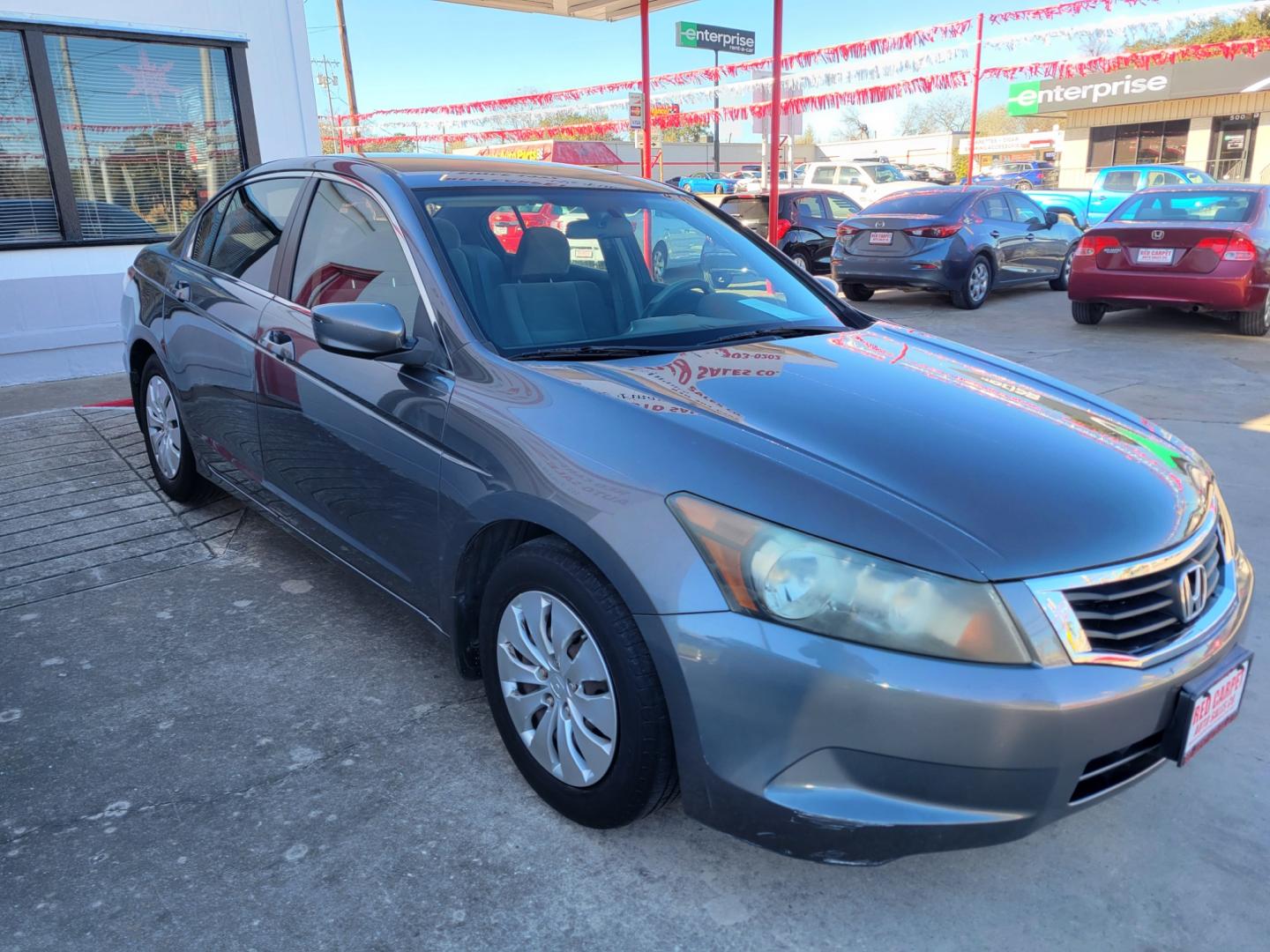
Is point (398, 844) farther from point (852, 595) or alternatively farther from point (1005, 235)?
point (1005, 235)

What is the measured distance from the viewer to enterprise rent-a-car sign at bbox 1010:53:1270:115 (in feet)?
92.6

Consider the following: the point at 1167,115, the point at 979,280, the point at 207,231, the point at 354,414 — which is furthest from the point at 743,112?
the point at 354,414

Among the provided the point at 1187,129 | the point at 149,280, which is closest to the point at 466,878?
the point at 149,280

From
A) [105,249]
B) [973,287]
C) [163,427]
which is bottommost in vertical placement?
[973,287]

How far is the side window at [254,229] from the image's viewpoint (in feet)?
11.6

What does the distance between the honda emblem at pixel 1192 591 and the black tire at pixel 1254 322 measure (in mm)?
8221

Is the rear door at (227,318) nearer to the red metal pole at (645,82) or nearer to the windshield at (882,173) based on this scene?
the red metal pole at (645,82)

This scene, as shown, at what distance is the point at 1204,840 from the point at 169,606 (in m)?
3.39

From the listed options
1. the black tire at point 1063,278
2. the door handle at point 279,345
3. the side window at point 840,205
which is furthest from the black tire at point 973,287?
the door handle at point 279,345

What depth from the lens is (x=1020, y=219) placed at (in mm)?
12016

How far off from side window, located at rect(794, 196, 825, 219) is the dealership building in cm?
1808

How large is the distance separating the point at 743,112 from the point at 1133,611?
904 inches

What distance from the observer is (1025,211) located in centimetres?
1217

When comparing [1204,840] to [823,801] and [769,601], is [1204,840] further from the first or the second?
[769,601]
